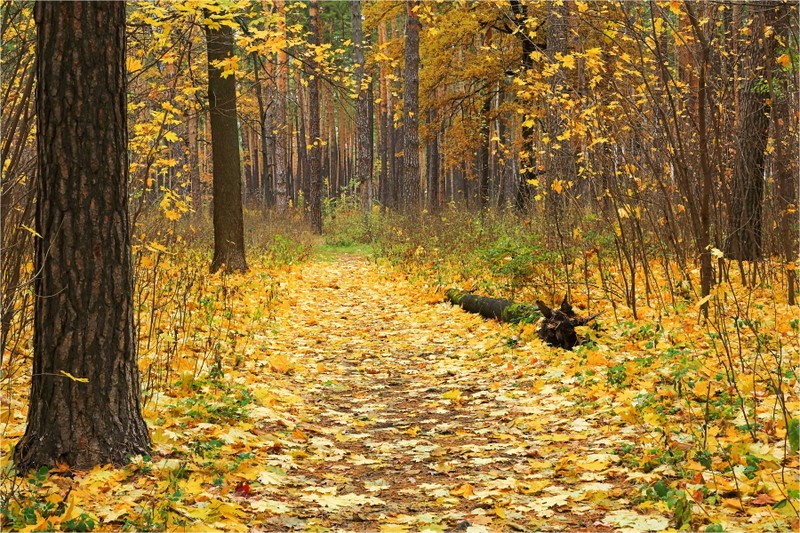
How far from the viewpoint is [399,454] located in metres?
4.52

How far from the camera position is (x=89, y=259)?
12.0 feet

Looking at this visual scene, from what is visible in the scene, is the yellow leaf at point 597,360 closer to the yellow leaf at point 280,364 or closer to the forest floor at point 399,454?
the forest floor at point 399,454

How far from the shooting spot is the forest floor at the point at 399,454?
3262 mm

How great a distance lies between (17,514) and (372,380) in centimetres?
378

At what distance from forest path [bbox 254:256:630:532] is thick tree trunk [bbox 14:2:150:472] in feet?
3.55

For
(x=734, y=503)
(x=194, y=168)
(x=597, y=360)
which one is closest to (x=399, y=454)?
(x=734, y=503)

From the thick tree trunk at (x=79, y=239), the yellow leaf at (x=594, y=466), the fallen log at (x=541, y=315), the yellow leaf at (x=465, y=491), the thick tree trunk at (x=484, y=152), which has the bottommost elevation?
the yellow leaf at (x=465, y=491)

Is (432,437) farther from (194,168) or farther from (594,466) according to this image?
(194,168)

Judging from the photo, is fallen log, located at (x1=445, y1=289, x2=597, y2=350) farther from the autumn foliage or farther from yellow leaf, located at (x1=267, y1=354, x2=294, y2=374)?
yellow leaf, located at (x1=267, y1=354, x2=294, y2=374)

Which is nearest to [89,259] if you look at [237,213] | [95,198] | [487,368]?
[95,198]

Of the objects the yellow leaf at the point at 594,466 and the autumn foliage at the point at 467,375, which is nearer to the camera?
the autumn foliage at the point at 467,375

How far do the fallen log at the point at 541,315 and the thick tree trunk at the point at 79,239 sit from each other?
426 cm

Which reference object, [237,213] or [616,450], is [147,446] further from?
[237,213]

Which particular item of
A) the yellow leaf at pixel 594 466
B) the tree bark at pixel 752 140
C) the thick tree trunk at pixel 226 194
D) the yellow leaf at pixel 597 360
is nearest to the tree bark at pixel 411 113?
the thick tree trunk at pixel 226 194
